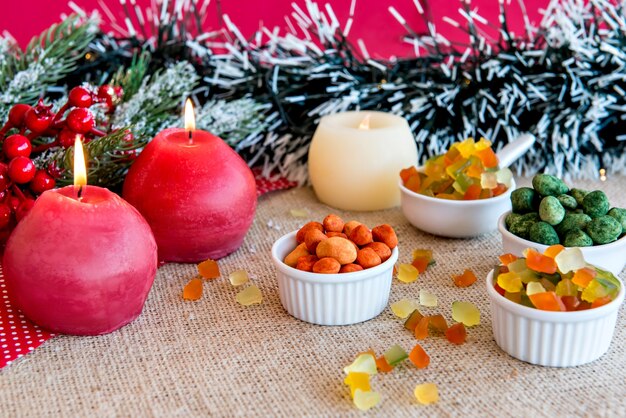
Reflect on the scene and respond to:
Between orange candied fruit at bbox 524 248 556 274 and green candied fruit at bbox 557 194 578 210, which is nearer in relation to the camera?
orange candied fruit at bbox 524 248 556 274

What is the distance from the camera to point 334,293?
2.40ft

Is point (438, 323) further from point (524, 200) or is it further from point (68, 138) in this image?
point (68, 138)

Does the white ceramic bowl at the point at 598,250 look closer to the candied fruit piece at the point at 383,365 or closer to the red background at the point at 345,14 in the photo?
the candied fruit piece at the point at 383,365

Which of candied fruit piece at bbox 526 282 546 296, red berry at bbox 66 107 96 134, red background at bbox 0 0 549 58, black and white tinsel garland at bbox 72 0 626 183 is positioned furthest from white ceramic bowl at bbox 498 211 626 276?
red background at bbox 0 0 549 58

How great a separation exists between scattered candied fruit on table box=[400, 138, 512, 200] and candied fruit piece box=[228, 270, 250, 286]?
0.80 ft

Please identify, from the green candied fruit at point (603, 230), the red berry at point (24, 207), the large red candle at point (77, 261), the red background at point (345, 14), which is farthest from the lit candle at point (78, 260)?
the red background at point (345, 14)

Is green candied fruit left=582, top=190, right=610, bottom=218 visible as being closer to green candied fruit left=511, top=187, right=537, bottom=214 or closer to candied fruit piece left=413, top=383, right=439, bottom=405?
green candied fruit left=511, top=187, right=537, bottom=214

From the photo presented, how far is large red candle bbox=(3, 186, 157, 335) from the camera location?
2.24ft

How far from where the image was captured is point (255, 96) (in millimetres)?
1132

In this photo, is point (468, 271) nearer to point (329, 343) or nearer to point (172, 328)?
point (329, 343)

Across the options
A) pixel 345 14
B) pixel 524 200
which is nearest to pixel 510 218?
pixel 524 200

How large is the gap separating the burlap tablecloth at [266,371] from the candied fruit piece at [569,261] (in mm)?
88

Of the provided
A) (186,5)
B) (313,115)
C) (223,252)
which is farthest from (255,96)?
(223,252)

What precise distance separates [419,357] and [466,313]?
9 cm
